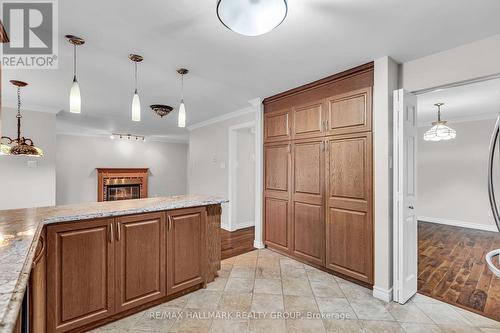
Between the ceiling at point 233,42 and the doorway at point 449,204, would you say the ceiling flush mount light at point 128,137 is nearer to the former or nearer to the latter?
the ceiling at point 233,42

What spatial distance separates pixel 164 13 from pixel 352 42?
1546 millimetres

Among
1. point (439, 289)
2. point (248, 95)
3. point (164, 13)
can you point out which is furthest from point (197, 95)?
point (439, 289)

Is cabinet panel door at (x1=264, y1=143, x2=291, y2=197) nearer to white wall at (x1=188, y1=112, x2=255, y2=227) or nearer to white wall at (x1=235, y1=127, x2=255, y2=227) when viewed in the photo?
white wall at (x1=188, y1=112, x2=255, y2=227)

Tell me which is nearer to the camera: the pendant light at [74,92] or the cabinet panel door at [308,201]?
the pendant light at [74,92]

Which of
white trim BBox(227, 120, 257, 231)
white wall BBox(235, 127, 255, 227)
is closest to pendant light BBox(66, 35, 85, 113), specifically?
white trim BBox(227, 120, 257, 231)

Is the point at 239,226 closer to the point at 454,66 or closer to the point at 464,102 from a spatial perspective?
the point at 454,66

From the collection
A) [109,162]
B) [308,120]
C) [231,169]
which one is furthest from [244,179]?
[109,162]

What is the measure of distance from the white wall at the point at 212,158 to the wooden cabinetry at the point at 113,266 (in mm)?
2545

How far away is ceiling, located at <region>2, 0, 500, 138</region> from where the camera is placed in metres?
1.64

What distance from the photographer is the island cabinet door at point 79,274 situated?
1626mm

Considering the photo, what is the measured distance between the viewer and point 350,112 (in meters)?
2.63

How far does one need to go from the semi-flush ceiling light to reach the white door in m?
1.53

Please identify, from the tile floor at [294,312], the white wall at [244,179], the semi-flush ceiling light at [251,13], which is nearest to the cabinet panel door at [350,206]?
the tile floor at [294,312]

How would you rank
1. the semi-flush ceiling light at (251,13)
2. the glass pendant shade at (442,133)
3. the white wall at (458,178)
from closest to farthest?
1. the semi-flush ceiling light at (251,13)
2. the glass pendant shade at (442,133)
3. the white wall at (458,178)
